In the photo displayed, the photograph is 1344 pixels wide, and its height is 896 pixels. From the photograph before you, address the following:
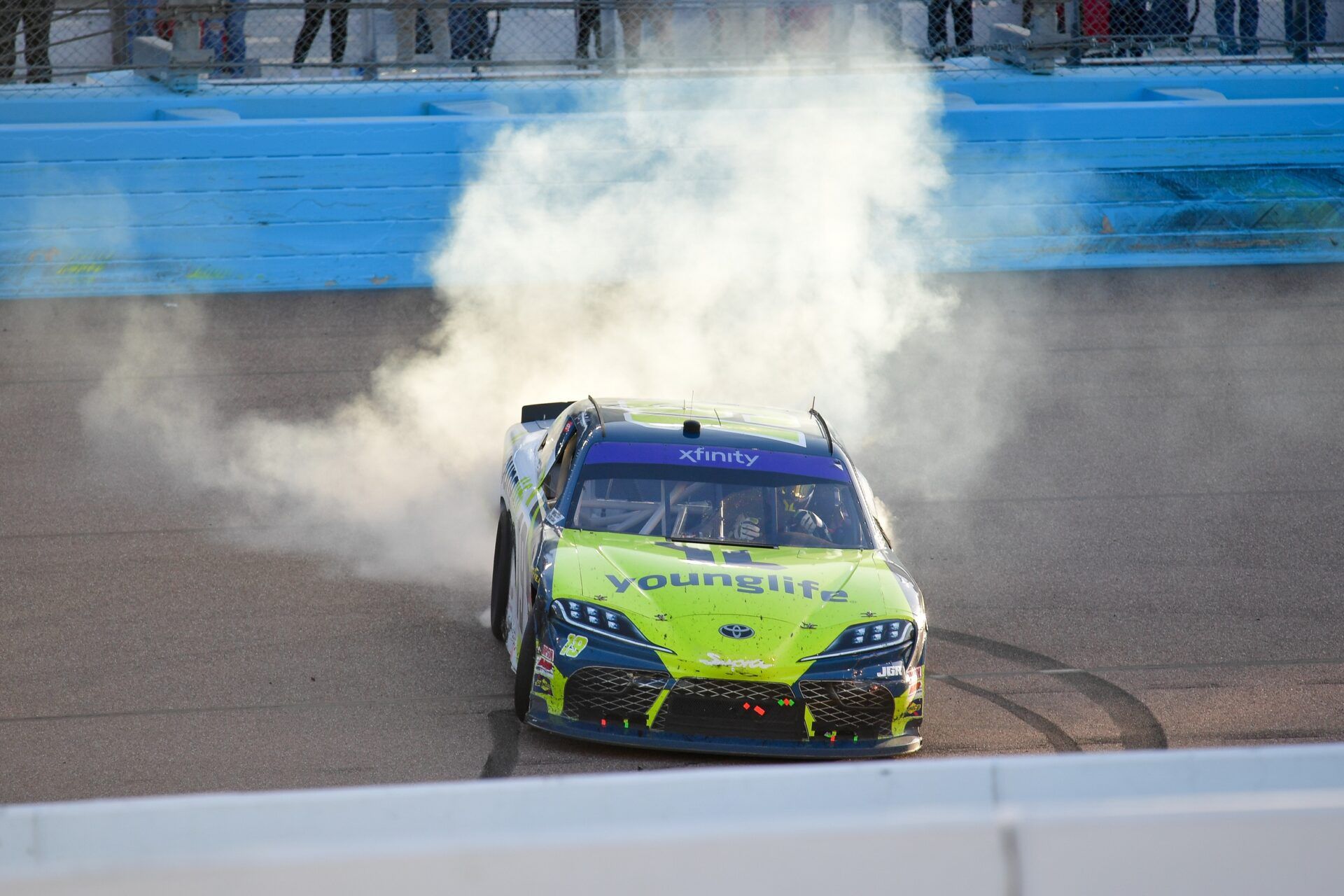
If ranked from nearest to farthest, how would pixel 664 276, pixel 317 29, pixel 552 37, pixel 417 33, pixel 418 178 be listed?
pixel 664 276, pixel 418 178, pixel 317 29, pixel 417 33, pixel 552 37

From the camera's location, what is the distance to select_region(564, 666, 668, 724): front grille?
592 centimetres

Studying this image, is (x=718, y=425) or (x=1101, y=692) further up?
(x=718, y=425)

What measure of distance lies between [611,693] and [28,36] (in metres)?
10.7

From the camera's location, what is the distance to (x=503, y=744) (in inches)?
245

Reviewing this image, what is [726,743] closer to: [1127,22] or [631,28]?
[631,28]

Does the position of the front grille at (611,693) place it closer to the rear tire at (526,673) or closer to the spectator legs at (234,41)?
the rear tire at (526,673)

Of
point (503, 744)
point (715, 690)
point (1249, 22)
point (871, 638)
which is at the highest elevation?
point (1249, 22)

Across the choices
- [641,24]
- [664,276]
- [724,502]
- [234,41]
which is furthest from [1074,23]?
[724,502]

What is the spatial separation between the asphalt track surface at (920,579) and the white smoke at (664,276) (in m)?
0.43

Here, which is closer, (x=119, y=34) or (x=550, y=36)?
(x=119, y=34)

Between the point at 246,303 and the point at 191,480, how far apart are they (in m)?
3.98

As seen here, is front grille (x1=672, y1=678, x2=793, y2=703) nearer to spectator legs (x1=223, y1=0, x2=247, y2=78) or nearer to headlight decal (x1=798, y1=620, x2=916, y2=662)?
headlight decal (x1=798, y1=620, x2=916, y2=662)

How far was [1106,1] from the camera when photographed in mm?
15766

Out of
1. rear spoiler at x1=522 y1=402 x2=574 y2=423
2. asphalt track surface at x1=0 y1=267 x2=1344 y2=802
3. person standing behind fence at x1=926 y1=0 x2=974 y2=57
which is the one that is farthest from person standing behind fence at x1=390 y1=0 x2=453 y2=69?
rear spoiler at x1=522 y1=402 x2=574 y2=423
